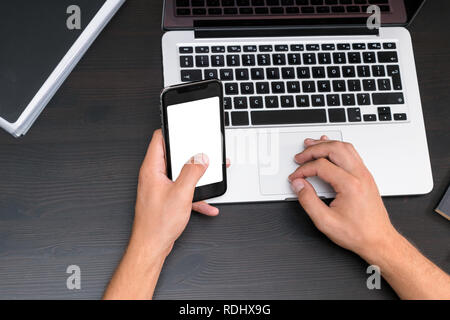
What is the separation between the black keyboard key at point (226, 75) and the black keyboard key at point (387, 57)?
0.89ft

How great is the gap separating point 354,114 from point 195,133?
0.96ft

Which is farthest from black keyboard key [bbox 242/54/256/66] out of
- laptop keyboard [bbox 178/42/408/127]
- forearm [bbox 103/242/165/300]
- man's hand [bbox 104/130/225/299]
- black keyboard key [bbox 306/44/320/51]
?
forearm [bbox 103/242/165/300]

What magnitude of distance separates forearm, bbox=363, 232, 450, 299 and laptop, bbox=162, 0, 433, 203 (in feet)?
0.32

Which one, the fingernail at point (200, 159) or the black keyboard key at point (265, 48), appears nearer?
the fingernail at point (200, 159)

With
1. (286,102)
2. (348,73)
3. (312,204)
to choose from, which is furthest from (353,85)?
(312,204)

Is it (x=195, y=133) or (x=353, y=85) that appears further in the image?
(x=353, y=85)

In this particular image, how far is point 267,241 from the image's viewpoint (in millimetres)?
693

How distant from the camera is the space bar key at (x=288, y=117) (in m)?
0.72

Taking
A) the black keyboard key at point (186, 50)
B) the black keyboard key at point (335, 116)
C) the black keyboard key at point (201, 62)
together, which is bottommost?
the black keyboard key at point (335, 116)

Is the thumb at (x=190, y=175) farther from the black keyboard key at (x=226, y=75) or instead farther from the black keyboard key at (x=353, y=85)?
the black keyboard key at (x=353, y=85)

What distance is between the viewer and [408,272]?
662mm

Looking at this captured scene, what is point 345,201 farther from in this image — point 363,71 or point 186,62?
point 186,62

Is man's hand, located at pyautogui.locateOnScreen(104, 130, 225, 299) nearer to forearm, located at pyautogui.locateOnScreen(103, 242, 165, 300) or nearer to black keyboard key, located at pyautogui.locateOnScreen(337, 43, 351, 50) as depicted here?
forearm, located at pyautogui.locateOnScreen(103, 242, 165, 300)

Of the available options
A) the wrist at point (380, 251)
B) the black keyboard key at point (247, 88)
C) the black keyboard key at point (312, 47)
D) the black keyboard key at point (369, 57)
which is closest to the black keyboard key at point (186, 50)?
the black keyboard key at point (247, 88)
